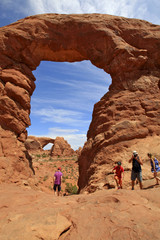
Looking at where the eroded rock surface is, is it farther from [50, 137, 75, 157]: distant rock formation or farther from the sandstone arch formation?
[50, 137, 75, 157]: distant rock formation

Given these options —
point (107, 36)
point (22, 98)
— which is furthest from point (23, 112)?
point (107, 36)

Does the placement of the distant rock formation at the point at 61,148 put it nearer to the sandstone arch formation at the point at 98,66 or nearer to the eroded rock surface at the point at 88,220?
the sandstone arch formation at the point at 98,66

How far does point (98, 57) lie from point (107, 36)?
126cm

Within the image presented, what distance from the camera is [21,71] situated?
360 inches

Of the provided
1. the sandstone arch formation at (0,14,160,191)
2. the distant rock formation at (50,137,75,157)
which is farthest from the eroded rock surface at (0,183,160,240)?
the distant rock formation at (50,137,75,157)

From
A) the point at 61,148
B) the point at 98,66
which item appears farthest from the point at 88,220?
the point at 61,148

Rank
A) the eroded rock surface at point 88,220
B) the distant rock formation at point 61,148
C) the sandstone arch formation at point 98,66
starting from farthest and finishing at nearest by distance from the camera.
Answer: the distant rock formation at point 61,148 → the sandstone arch formation at point 98,66 → the eroded rock surface at point 88,220

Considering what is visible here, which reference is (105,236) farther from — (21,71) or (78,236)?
(21,71)

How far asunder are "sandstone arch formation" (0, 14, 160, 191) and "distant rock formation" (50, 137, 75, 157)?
997 inches

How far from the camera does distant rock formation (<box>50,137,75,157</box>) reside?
3388cm

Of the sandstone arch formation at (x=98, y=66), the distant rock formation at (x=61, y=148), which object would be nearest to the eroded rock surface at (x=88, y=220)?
the sandstone arch formation at (x=98, y=66)

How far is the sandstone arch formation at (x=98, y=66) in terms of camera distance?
7.22 m

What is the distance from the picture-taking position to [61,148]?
3556 centimetres

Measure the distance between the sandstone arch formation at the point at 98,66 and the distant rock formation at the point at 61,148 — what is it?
2533 centimetres
